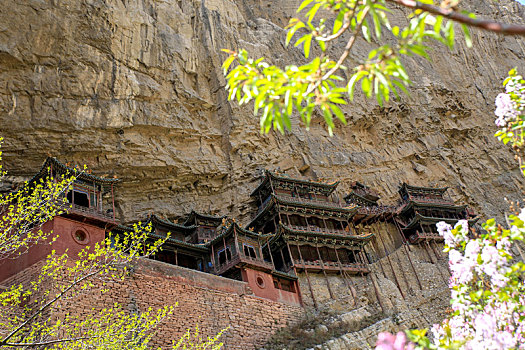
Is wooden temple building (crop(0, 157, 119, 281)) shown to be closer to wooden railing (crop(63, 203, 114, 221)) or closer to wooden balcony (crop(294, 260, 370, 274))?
wooden railing (crop(63, 203, 114, 221))

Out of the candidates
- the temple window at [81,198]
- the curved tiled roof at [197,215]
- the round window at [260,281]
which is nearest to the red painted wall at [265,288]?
the round window at [260,281]

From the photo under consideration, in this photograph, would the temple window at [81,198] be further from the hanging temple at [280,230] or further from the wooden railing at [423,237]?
the wooden railing at [423,237]

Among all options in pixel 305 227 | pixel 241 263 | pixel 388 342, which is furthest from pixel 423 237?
pixel 388 342

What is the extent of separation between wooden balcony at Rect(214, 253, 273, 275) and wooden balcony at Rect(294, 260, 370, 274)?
12.4ft

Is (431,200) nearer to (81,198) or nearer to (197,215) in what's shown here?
(197,215)

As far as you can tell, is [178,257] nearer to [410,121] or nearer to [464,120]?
[410,121]

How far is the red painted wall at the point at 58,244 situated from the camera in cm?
1795

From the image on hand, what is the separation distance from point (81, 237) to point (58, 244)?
138 centimetres

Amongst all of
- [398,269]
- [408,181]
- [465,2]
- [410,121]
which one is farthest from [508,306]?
[465,2]

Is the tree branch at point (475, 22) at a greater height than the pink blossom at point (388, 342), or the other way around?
the tree branch at point (475, 22)

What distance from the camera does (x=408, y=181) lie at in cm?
4159

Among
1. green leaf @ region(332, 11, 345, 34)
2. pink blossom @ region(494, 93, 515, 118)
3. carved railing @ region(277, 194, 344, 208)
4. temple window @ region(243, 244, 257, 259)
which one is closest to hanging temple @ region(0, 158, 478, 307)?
temple window @ region(243, 244, 257, 259)

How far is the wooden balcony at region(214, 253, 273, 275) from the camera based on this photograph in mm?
23923

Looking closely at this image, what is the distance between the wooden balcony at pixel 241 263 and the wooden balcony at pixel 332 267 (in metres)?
3.78
